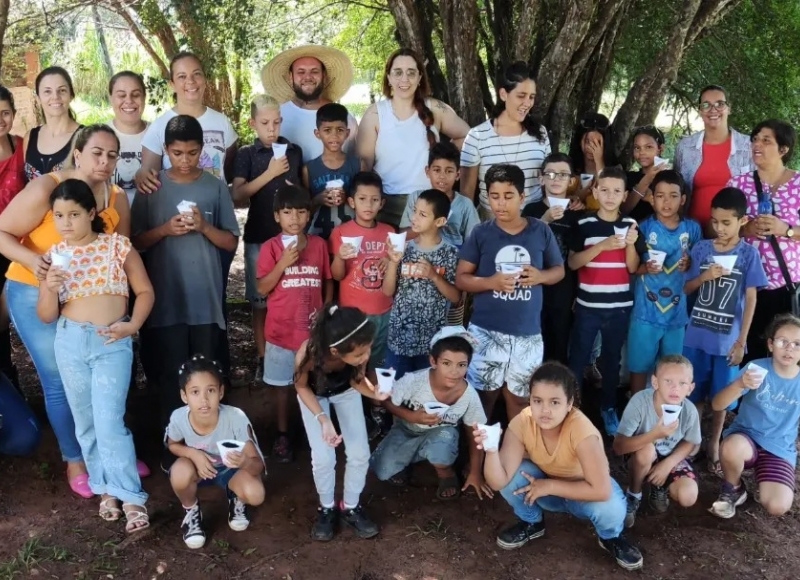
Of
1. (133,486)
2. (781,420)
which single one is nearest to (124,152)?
(133,486)

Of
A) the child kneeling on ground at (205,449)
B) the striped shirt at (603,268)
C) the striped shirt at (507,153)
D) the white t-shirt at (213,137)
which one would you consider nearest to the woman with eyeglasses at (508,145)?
the striped shirt at (507,153)

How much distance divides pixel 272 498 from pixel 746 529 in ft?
8.35

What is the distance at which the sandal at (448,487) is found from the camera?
395 cm

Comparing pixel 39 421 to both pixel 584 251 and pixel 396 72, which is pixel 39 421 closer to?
pixel 396 72

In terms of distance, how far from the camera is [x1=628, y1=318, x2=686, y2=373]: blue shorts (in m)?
4.30

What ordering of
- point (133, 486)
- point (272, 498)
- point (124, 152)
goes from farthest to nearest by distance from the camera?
point (124, 152), point (272, 498), point (133, 486)

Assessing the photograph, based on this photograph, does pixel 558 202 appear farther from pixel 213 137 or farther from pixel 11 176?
pixel 11 176

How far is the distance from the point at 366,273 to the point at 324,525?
1.43 meters


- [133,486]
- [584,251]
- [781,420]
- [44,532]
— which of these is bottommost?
[44,532]

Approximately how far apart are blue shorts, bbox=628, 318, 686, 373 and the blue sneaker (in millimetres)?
354

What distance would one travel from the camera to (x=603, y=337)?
14.3ft

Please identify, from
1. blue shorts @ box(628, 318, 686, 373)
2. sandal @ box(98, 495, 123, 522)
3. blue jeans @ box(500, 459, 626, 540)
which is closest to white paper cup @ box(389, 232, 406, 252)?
blue jeans @ box(500, 459, 626, 540)

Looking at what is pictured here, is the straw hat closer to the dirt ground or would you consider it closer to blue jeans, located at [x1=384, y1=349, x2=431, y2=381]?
blue jeans, located at [x1=384, y1=349, x2=431, y2=381]

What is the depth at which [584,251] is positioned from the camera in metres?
4.18
